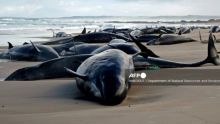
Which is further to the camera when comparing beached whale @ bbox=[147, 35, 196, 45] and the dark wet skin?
beached whale @ bbox=[147, 35, 196, 45]

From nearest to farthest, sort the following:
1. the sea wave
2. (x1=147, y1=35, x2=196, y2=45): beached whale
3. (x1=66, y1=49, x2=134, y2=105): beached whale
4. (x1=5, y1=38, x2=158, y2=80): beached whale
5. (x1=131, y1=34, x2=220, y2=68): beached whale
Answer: (x1=66, y1=49, x2=134, y2=105): beached whale → (x1=5, y1=38, x2=158, y2=80): beached whale → (x1=131, y1=34, x2=220, y2=68): beached whale → (x1=147, y1=35, x2=196, y2=45): beached whale → the sea wave

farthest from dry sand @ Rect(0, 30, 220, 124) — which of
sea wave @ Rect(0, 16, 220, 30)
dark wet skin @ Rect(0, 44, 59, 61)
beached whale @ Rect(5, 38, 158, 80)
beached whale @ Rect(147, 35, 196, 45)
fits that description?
sea wave @ Rect(0, 16, 220, 30)

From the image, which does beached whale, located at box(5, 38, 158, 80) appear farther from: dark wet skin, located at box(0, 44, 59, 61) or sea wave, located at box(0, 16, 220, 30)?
sea wave, located at box(0, 16, 220, 30)

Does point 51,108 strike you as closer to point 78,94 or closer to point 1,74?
point 78,94

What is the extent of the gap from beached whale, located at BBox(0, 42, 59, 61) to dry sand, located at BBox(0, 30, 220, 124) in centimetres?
391

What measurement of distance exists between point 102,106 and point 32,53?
6674 millimetres

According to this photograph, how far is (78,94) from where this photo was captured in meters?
5.11

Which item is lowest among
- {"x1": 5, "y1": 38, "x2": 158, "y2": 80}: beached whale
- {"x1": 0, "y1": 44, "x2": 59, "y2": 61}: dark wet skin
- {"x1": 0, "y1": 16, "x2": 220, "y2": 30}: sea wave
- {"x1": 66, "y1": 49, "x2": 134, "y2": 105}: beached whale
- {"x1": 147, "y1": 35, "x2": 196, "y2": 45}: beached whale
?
{"x1": 0, "y1": 16, "x2": 220, "y2": 30}: sea wave

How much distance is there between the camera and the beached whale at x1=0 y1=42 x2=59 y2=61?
34.0 feet

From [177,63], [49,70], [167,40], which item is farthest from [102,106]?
[167,40]

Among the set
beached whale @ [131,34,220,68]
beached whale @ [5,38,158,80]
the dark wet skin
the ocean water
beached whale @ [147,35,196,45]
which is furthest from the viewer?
the ocean water

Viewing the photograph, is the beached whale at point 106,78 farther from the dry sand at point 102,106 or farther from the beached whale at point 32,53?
the beached whale at point 32,53

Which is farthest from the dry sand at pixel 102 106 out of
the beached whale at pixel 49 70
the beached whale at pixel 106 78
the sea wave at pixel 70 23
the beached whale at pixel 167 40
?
the sea wave at pixel 70 23

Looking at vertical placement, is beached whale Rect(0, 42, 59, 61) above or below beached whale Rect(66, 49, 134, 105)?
below
